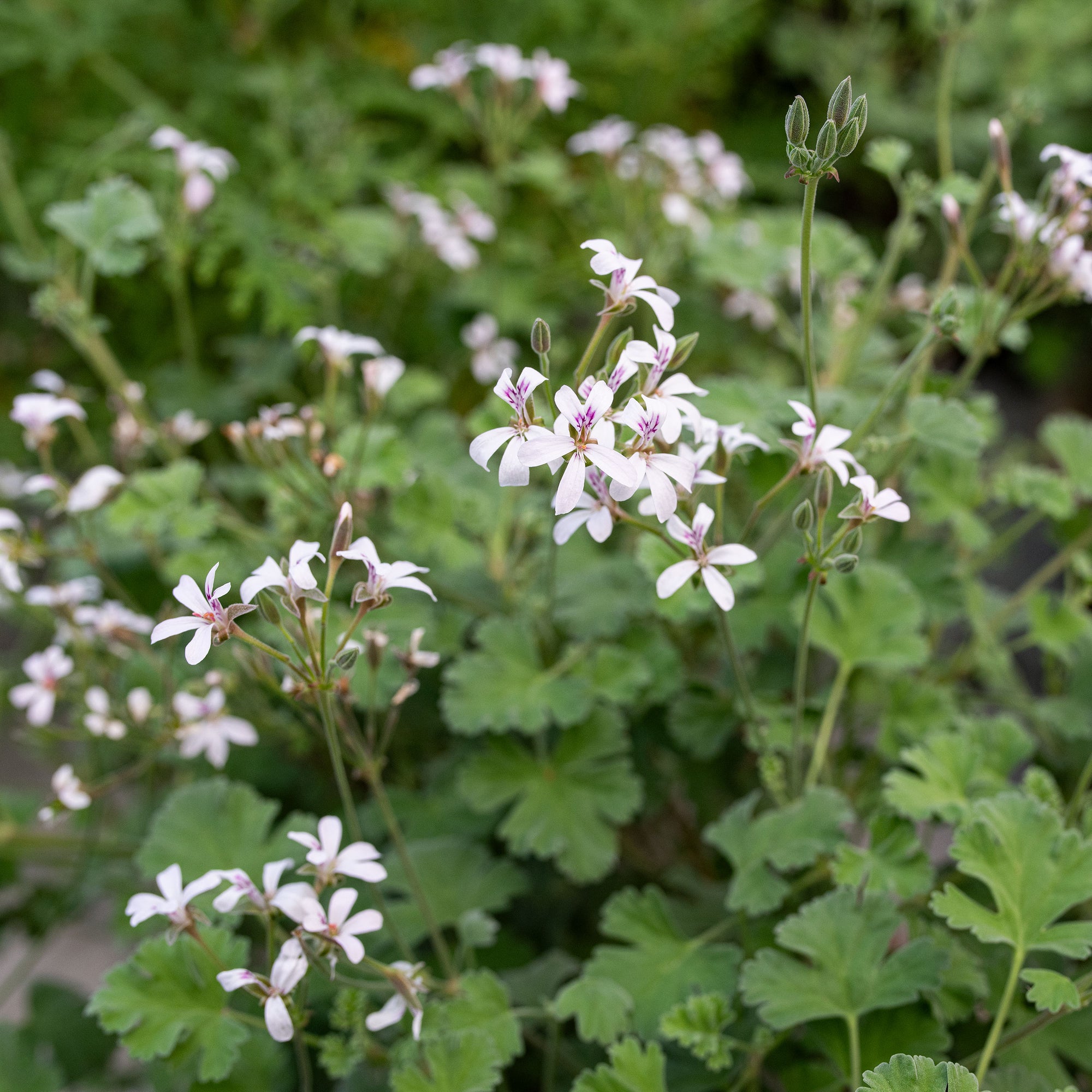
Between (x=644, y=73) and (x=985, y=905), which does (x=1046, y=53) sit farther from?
(x=985, y=905)

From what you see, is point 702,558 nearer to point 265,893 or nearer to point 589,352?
point 589,352

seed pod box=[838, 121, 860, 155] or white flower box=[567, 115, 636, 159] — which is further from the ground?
seed pod box=[838, 121, 860, 155]

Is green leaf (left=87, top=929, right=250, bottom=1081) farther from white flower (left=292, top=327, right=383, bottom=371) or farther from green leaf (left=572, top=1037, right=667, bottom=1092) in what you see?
white flower (left=292, top=327, right=383, bottom=371)

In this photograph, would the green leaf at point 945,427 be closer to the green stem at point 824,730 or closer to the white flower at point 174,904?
the green stem at point 824,730

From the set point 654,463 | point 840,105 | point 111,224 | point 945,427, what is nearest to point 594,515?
point 654,463

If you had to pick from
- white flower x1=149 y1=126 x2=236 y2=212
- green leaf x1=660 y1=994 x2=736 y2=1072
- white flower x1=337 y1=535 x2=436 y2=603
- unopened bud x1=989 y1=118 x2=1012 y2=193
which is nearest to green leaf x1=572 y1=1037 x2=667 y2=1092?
green leaf x1=660 y1=994 x2=736 y2=1072
